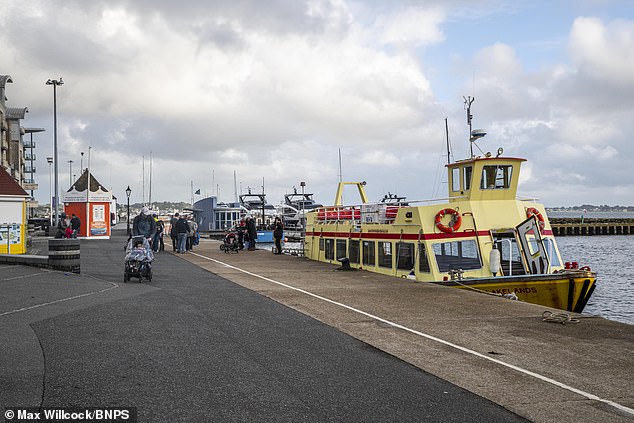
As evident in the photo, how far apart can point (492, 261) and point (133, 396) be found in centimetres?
1361

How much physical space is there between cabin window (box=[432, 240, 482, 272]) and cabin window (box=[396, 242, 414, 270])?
0.79m

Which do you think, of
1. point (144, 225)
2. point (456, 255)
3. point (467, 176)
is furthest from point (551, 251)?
point (144, 225)

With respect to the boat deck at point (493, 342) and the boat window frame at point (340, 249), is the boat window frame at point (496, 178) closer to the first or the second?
the boat deck at point (493, 342)

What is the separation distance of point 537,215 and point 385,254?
5200 millimetres

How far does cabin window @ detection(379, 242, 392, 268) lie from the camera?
21359mm

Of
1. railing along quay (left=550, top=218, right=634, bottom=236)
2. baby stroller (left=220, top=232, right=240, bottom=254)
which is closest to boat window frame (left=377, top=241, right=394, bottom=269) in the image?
baby stroller (left=220, top=232, right=240, bottom=254)

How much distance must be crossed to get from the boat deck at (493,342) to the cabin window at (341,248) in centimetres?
767

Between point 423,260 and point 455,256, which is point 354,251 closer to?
point 455,256

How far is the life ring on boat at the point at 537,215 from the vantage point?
19.5m

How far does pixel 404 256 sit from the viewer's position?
2025 centimetres

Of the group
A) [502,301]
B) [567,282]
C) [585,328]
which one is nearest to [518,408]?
[585,328]

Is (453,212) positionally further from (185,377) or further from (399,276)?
(185,377)

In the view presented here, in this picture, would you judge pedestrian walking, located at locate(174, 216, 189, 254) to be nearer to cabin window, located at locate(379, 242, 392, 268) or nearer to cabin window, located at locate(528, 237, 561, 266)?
cabin window, located at locate(379, 242, 392, 268)

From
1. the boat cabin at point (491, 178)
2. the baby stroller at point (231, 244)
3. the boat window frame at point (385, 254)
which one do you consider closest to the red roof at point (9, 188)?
the baby stroller at point (231, 244)
